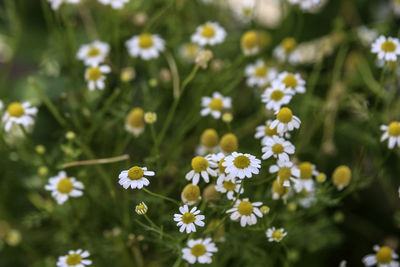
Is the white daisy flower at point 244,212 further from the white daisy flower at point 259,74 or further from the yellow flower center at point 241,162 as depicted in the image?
the white daisy flower at point 259,74

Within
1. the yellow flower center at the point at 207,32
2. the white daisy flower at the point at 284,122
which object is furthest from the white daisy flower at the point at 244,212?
the yellow flower center at the point at 207,32

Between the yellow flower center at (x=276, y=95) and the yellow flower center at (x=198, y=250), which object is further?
the yellow flower center at (x=276, y=95)

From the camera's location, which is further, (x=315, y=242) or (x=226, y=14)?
(x=226, y=14)

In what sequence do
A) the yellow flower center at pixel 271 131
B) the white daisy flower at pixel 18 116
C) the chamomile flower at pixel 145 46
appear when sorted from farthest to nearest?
the chamomile flower at pixel 145 46, the white daisy flower at pixel 18 116, the yellow flower center at pixel 271 131

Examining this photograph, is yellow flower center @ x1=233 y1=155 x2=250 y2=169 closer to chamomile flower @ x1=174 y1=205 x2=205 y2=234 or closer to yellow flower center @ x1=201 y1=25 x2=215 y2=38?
chamomile flower @ x1=174 y1=205 x2=205 y2=234

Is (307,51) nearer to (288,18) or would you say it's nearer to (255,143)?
(288,18)

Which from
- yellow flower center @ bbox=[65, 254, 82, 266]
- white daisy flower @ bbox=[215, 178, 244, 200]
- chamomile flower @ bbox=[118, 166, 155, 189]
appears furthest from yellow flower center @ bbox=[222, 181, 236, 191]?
yellow flower center @ bbox=[65, 254, 82, 266]

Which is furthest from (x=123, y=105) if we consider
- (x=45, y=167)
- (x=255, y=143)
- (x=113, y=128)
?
(x=255, y=143)
